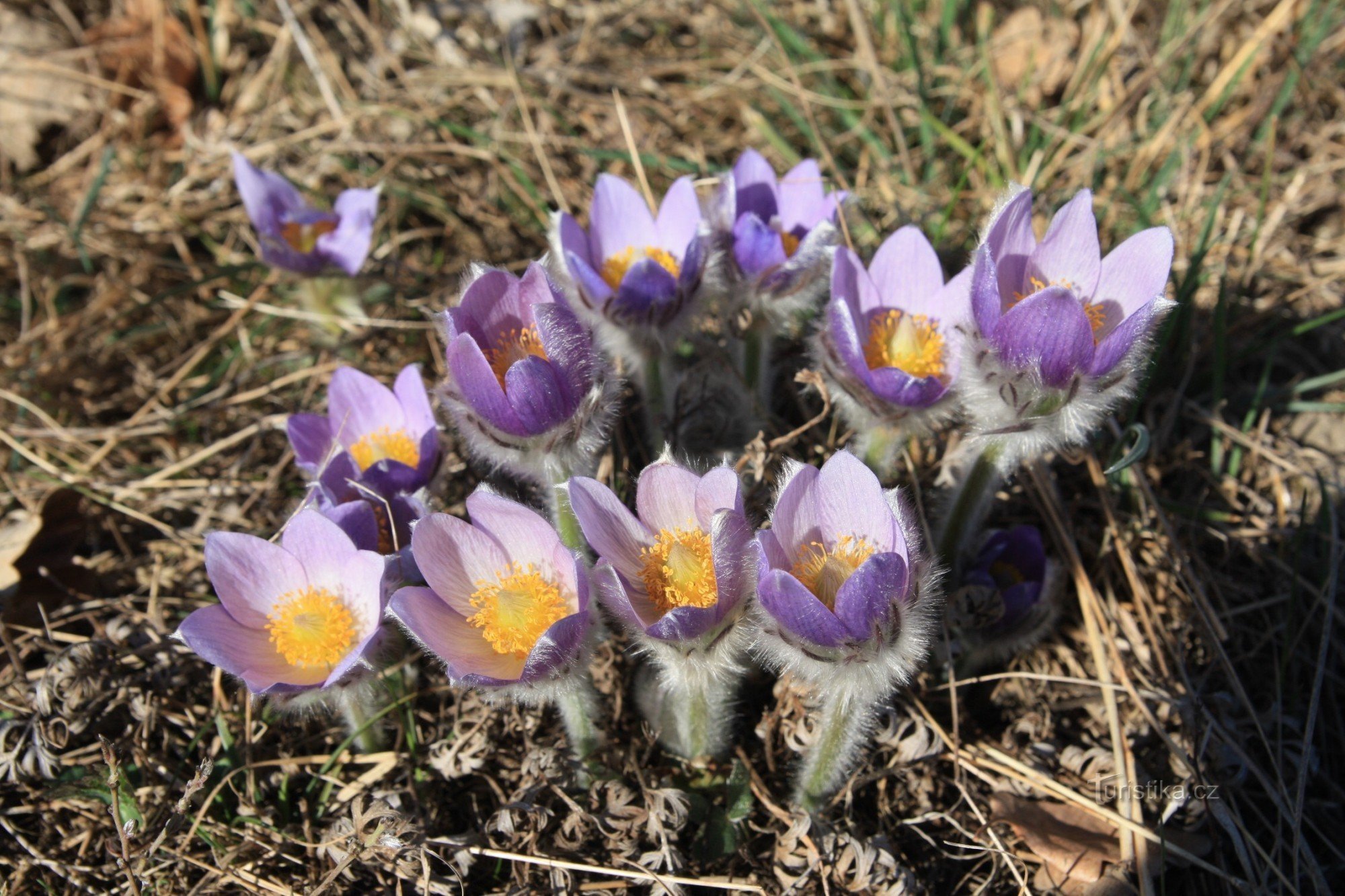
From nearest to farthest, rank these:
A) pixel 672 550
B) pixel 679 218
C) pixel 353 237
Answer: pixel 672 550, pixel 679 218, pixel 353 237

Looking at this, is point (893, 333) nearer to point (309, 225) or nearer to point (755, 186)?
point (755, 186)

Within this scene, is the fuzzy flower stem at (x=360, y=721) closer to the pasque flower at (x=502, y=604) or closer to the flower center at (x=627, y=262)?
the pasque flower at (x=502, y=604)

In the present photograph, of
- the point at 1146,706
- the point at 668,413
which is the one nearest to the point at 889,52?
the point at 668,413

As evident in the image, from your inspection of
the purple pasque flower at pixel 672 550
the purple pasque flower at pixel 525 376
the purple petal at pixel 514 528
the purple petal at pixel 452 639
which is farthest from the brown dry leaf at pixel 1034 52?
the purple petal at pixel 452 639

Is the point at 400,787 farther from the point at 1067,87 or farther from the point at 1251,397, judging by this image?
the point at 1067,87

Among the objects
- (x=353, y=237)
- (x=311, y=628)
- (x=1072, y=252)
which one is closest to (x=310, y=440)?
(x=311, y=628)

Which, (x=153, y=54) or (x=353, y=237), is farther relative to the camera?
(x=153, y=54)

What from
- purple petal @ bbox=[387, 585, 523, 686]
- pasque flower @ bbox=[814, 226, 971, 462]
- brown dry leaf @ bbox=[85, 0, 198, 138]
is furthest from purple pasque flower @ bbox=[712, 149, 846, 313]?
brown dry leaf @ bbox=[85, 0, 198, 138]

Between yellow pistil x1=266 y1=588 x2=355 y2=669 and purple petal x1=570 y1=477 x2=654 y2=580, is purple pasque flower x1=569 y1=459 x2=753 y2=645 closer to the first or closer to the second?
purple petal x1=570 y1=477 x2=654 y2=580
